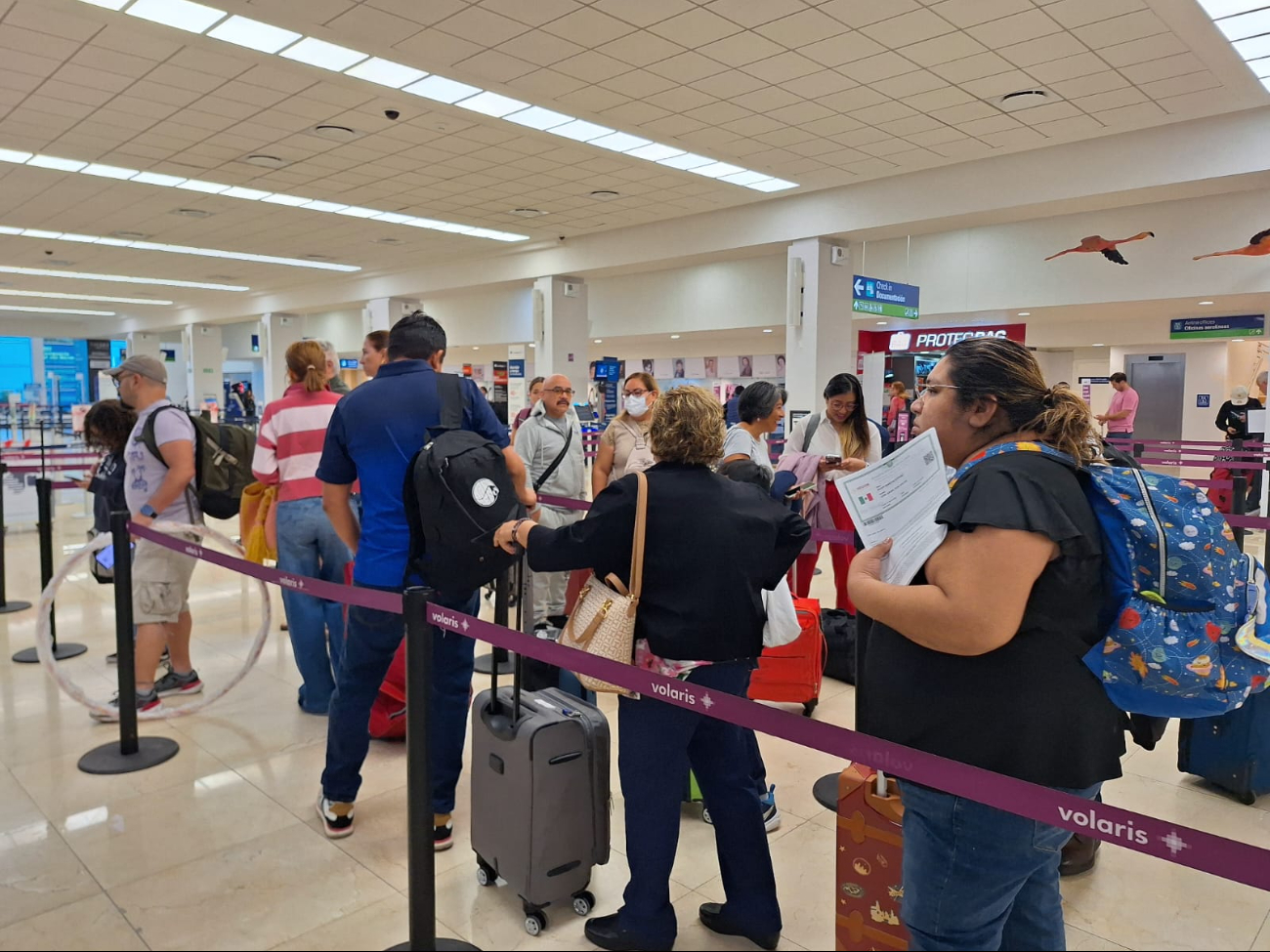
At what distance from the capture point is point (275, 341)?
20641mm

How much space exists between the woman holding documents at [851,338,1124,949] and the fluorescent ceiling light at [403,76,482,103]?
6242 mm

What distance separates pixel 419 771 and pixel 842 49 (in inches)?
225

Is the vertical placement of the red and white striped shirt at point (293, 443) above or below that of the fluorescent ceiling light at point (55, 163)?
below

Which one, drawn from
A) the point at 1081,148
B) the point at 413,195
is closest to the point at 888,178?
the point at 1081,148

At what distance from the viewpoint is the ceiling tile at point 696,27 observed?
5449mm

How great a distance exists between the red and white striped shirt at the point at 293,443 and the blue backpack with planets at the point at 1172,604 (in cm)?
310

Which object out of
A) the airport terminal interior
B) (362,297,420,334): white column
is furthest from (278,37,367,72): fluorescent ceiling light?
(362,297,420,334): white column

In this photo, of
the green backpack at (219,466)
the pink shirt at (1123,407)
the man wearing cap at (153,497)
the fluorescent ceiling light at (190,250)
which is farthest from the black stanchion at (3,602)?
the pink shirt at (1123,407)

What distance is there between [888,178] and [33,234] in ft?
41.0

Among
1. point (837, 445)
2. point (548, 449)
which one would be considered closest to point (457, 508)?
point (548, 449)

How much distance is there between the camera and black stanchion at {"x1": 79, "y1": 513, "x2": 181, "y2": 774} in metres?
3.23

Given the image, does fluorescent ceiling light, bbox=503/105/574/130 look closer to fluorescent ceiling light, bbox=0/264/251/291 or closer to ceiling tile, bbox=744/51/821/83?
ceiling tile, bbox=744/51/821/83

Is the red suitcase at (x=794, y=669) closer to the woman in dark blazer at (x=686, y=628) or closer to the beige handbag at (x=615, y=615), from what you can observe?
the woman in dark blazer at (x=686, y=628)

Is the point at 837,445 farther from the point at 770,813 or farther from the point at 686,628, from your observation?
the point at 686,628
